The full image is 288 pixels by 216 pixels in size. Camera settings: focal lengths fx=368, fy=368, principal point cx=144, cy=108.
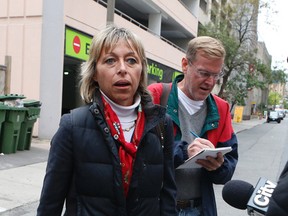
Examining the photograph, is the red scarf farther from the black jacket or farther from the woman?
the black jacket

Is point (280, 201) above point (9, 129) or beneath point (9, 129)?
above

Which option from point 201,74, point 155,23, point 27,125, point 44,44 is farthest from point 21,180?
point 155,23

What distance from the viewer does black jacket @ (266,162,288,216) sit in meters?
1.06

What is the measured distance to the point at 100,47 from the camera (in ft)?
6.15

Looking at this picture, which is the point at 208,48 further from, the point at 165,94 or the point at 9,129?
the point at 9,129

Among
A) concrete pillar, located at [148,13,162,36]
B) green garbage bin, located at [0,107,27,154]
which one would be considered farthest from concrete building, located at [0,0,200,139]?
concrete pillar, located at [148,13,162,36]

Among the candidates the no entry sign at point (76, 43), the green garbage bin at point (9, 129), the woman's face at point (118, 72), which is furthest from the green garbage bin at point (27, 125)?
the woman's face at point (118, 72)

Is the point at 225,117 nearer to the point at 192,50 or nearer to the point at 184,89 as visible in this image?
the point at 184,89

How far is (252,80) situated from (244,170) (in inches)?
766

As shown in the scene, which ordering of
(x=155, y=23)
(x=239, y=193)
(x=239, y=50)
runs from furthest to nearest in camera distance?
(x=239, y=50), (x=155, y=23), (x=239, y=193)

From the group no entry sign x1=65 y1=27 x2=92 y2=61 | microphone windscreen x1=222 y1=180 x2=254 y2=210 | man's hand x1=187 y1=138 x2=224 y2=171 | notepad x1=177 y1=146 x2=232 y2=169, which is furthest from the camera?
no entry sign x1=65 y1=27 x2=92 y2=61

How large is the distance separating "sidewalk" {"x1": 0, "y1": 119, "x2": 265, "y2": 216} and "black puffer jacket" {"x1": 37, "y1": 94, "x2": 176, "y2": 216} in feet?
12.4

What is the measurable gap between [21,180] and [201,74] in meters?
5.49

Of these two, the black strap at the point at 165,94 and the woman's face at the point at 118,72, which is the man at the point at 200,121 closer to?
the black strap at the point at 165,94
